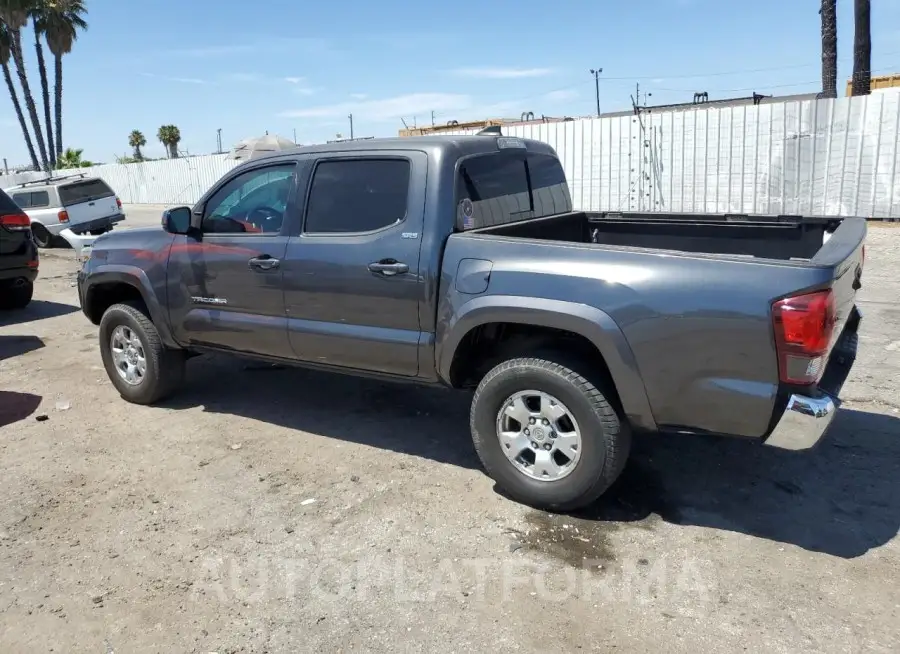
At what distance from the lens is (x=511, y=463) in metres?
3.79

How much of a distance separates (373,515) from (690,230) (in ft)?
9.15

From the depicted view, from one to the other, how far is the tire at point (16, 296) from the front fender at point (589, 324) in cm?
820

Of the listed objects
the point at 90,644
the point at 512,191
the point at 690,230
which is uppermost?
the point at 512,191

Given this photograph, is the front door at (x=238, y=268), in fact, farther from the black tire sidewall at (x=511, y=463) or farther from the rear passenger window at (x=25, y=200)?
the rear passenger window at (x=25, y=200)

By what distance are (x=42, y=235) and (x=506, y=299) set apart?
1602 centimetres

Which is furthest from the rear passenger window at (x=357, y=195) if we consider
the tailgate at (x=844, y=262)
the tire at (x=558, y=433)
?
the tailgate at (x=844, y=262)

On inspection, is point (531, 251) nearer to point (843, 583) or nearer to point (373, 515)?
point (373, 515)

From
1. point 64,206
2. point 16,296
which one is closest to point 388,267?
point 16,296

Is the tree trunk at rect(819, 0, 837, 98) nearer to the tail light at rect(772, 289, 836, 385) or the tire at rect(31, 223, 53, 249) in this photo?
the tail light at rect(772, 289, 836, 385)

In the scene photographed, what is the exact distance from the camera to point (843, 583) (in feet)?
10.2

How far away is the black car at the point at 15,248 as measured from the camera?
29.1 ft

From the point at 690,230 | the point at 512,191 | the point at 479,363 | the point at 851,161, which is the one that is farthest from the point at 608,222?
the point at 851,161

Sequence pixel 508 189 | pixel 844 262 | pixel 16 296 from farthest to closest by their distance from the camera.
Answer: pixel 16 296 < pixel 508 189 < pixel 844 262

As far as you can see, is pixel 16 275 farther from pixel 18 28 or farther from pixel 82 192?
pixel 18 28
